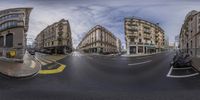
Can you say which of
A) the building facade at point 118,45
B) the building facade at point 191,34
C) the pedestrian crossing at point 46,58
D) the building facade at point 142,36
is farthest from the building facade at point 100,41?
the building facade at point 191,34

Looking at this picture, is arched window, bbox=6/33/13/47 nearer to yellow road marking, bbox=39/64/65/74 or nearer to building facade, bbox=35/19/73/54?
building facade, bbox=35/19/73/54

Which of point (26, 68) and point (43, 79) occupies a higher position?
point (26, 68)

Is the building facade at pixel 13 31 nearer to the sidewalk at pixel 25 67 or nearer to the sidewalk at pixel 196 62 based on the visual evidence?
the sidewalk at pixel 25 67

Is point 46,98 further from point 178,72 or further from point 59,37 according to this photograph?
point 178,72

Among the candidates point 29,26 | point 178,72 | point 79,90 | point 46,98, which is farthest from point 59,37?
point 178,72

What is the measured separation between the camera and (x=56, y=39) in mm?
1430

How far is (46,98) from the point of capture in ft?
5.32

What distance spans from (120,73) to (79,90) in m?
0.45

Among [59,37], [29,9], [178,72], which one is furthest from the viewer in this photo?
[29,9]

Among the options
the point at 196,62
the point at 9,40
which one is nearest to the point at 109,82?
the point at 196,62

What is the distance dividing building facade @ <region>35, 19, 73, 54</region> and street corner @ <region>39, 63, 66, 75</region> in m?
0.17

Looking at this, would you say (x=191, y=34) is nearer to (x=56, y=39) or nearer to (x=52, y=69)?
(x=56, y=39)

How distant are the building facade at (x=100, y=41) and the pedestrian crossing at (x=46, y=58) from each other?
284 millimetres

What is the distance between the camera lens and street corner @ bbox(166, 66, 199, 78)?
1.32 metres
